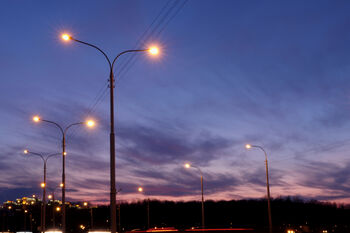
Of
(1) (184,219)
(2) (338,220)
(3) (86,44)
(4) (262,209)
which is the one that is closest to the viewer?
(3) (86,44)

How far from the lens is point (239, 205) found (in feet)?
518

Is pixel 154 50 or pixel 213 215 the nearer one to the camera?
pixel 154 50

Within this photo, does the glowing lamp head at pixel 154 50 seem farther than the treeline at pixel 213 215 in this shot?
No

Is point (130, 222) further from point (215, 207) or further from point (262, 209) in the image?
point (262, 209)

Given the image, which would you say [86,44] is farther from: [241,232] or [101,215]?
[101,215]

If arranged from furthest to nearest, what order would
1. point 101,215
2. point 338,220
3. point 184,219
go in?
point 101,215
point 184,219
point 338,220

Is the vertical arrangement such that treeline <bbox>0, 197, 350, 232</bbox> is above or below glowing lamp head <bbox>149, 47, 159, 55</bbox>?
below

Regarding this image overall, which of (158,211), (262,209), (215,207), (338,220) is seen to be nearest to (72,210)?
(158,211)

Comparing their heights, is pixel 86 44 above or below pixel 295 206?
above

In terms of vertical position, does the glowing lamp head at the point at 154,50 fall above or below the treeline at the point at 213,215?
above

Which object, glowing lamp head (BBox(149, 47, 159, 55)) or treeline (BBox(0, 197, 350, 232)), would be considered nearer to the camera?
A: glowing lamp head (BBox(149, 47, 159, 55))

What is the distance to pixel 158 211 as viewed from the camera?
16725 cm

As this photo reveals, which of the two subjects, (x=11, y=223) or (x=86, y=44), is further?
(x=11, y=223)

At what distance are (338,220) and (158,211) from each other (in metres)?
67.0
